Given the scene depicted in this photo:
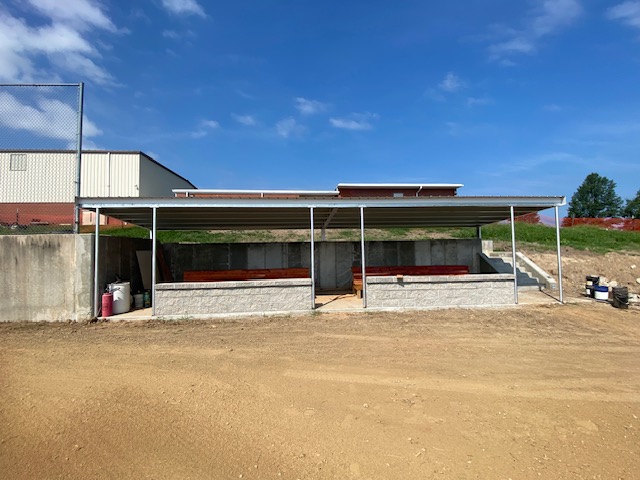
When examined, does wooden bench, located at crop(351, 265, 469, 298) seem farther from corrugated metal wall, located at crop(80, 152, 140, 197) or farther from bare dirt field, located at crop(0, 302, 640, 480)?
corrugated metal wall, located at crop(80, 152, 140, 197)

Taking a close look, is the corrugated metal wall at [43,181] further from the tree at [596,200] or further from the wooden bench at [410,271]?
the tree at [596,200]

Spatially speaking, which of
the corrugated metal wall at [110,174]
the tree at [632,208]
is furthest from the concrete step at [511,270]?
the tree at [632,208]

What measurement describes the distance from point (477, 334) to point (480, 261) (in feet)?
25.7

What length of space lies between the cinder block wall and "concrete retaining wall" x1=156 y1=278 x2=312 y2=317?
14.5ft

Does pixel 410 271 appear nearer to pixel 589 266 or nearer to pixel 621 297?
pixel 621 297

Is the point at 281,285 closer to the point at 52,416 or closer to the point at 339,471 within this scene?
the point at 52,416

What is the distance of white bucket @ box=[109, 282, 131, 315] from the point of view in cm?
926

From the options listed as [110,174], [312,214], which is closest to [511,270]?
[312,214]

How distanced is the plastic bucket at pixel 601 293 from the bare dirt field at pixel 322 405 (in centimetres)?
438

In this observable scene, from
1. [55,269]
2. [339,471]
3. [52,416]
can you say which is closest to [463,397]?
[339,471]

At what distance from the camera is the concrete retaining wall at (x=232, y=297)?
29.9 ft

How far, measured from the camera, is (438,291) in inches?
394

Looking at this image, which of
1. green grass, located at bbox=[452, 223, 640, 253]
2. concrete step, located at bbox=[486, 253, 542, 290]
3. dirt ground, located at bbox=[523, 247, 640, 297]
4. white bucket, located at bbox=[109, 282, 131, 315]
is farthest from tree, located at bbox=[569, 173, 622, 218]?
white bucket, located at bbox=[109, 282, 131, 315]

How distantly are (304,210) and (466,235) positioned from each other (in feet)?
58.6
